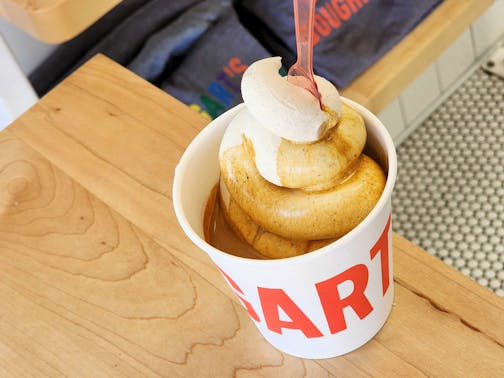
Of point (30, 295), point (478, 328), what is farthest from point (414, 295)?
point (30, 295)

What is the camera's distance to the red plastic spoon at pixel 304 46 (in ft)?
1.01

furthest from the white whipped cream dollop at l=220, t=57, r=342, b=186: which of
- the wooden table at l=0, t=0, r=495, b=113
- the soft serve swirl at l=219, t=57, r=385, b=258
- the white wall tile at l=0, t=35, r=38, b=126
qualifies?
the wooden table at l=0, t=0, r=495, b=113

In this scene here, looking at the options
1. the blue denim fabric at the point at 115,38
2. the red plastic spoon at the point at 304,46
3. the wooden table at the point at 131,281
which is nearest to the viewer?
the red plastic spoon at the point at 304,46

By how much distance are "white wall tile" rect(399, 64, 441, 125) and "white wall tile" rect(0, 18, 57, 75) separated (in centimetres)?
58

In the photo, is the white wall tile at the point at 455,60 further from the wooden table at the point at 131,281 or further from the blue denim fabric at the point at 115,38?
the wooden table at the point at 131,281

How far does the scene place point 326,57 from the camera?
1.00 m

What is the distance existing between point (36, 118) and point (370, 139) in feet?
1.13

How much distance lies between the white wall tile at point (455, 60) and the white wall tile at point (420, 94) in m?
0.02

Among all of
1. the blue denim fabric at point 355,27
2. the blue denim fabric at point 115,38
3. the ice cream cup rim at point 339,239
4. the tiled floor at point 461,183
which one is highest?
the ice cream cup rim at point 339,239

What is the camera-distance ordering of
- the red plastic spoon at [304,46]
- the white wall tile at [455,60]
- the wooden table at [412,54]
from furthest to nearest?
the white wall tile at [455,60] < the wooden table at [412,54] < the red plastic spoon at [304,46]

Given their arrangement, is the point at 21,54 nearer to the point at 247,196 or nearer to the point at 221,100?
the point at 221,100

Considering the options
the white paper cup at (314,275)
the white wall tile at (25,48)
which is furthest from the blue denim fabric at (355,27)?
the white paper cup at (314,275)

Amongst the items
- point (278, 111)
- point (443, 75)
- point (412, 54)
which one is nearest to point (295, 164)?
point (278, 111)

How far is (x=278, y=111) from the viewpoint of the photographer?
13.2 inches
